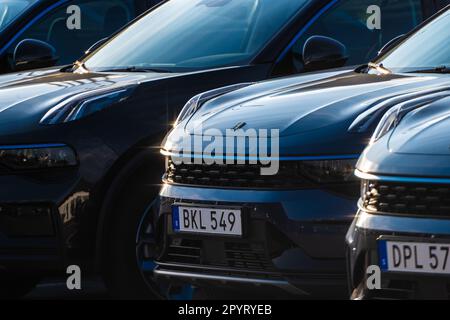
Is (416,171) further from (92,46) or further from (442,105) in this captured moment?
(92,46)

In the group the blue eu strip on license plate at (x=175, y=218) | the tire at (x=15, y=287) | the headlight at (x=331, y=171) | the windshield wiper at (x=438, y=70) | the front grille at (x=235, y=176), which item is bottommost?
the tire at (x=15, y=287)

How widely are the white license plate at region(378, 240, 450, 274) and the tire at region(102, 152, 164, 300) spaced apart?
2.49 metres

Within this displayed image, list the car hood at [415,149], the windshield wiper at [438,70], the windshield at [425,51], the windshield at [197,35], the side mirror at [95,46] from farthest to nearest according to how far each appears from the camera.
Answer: the side mirror at [95,46] < the windshield at [197,35] < the windshield at [425,51] < the windshield wiper at [438,70] < the car hood at [415,149]

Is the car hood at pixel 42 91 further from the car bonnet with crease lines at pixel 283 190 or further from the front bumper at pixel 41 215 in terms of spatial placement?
the car bonnet with crease lines at pixel 283 190

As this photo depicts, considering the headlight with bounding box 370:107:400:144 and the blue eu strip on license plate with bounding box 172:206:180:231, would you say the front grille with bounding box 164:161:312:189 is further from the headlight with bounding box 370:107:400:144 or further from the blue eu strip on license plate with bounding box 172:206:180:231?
the headlight with bounding box 370:107:400:144

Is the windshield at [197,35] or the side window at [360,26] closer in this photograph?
the windshield at [197,35]

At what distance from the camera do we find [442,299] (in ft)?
16.0

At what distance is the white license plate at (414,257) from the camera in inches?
191

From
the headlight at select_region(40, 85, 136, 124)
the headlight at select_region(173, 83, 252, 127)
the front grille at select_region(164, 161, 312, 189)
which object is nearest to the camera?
the front grille at select_region(164, 161, 312, 189)

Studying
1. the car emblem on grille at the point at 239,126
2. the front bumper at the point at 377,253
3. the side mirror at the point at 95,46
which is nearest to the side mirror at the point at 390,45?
the car emblem on grille at the point at 239,126

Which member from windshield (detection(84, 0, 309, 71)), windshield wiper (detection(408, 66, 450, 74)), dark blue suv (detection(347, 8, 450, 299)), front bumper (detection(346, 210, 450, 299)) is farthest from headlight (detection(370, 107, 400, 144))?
windshield (detection(84, 0, 309, 71))

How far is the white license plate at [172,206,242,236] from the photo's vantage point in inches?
242

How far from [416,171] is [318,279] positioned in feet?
3.62
